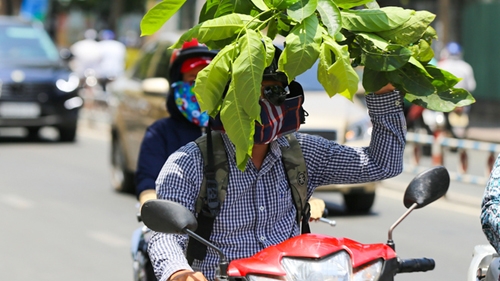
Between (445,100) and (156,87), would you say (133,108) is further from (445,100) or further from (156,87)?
(445,100)

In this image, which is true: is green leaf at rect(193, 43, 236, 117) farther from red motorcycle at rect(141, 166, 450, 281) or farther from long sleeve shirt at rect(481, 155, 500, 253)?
long sleeve shirt at rect(481, 155, 500, 253)

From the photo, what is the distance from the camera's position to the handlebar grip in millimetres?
3075

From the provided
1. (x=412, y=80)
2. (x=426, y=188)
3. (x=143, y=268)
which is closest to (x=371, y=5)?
(x=412, y=80)

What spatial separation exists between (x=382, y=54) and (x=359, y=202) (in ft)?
25.4

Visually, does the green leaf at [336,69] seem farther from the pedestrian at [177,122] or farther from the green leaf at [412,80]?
the pedestrian at [177,122]

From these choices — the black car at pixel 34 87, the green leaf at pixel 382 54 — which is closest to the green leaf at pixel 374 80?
the green leaf at pixel 382 54

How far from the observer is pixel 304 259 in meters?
2.89

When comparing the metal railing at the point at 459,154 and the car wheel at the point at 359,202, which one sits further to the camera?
the metal railing at the point at 459,154

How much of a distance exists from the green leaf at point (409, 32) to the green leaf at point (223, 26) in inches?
16.2

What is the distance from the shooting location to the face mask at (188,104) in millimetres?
5277

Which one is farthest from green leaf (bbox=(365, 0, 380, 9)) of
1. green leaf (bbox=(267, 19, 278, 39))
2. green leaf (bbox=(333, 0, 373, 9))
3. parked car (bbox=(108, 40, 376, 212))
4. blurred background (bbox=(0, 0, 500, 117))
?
blurred background (bbox=(0, 0, 500, 117))

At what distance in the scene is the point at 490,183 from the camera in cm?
346

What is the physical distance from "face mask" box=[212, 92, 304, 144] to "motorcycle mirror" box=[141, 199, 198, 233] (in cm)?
42

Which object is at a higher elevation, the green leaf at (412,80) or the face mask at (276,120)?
the green leaf at (412,80)
